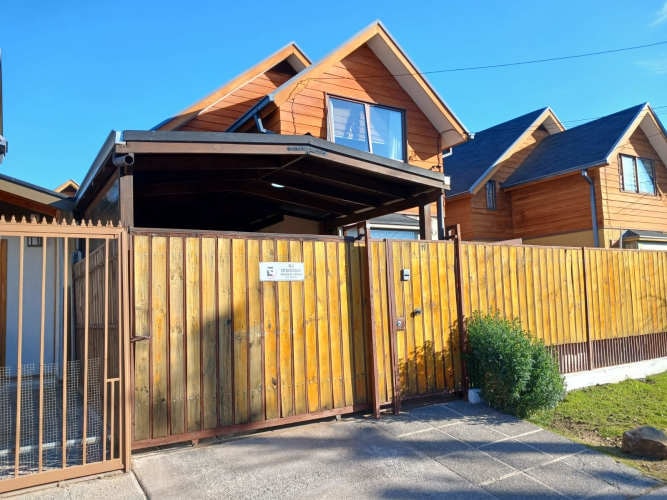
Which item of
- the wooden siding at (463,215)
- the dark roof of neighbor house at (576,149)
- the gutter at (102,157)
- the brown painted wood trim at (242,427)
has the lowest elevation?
the brown painted wood trim at (242,427)

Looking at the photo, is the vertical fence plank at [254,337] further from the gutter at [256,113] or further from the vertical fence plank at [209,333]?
the gutter at [256,113]

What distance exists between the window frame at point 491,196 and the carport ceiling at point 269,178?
10.4m

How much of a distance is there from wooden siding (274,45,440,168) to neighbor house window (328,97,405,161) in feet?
0.60

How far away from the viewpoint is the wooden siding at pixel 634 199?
→ 1655 centimetres

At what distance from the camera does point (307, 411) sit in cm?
553

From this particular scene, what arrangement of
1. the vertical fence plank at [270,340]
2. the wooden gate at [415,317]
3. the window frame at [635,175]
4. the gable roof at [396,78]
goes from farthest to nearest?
the window frame at [635,175] → the gable roof at [396,78] → the wooden gate at [415,317] → the vertical fence plank at [270,340]

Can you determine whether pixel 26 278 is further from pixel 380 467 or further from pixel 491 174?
pixel 491 174

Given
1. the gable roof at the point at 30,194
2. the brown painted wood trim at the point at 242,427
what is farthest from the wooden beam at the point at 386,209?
the gable roof at the point at 30,194

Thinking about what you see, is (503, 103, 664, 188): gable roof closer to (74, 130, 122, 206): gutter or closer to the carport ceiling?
the carport ceiling

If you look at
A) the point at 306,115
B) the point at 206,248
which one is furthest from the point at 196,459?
the point at 306,115

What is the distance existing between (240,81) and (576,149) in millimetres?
12090

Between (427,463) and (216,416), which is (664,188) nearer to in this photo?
(427,463)

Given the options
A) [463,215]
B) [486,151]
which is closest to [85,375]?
[463,215]

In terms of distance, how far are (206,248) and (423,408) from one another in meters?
3.41
